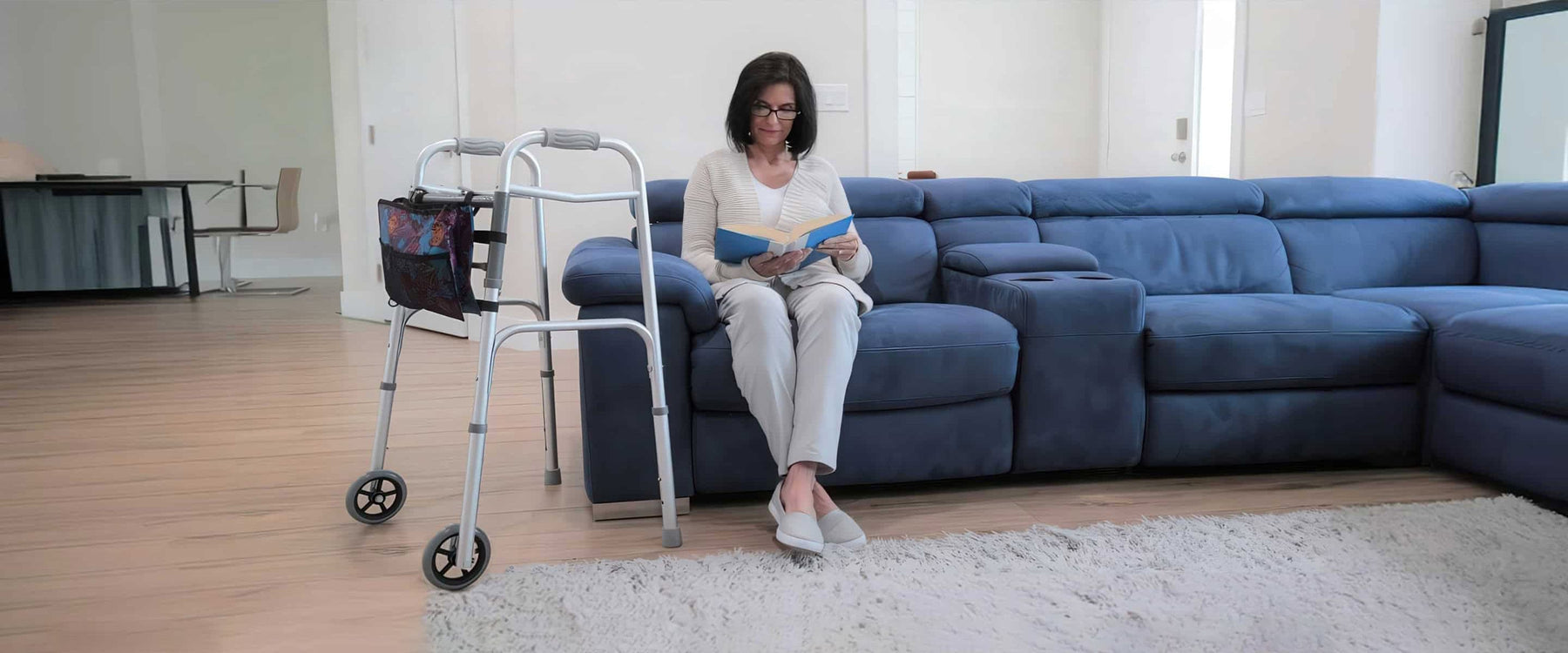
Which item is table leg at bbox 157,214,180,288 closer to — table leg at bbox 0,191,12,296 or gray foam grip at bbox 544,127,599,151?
table leg at bbox 0,191,12,296

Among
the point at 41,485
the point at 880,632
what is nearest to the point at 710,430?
the point at 880,632

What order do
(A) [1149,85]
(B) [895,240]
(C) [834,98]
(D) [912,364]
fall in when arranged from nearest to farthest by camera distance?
(D) [912,364] → (B) [895,240] → (C) [834,98] → (A) [1149,85]

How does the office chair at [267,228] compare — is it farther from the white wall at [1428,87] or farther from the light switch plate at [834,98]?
the white wall at [1428,87]

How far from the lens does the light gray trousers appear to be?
195 cm

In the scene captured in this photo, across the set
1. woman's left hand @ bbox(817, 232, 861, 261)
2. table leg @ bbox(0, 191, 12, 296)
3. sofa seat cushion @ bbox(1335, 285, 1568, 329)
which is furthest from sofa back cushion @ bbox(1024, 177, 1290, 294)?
table leg @ bbox(0, 191, 12, 296)

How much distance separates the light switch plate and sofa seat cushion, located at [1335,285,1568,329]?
2.38 meters

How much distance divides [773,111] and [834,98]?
2454 mm

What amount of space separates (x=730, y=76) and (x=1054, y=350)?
2752 mm

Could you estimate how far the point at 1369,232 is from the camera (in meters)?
3.12

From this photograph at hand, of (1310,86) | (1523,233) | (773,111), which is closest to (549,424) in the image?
(773,111)

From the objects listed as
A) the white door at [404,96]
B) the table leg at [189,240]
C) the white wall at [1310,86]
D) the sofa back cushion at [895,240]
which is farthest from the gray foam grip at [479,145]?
the table leg at [189,240]

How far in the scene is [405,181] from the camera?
17.1 feet

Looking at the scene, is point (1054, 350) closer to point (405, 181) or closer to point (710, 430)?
point (710, 430)

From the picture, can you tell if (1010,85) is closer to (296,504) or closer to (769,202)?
(769,202)
